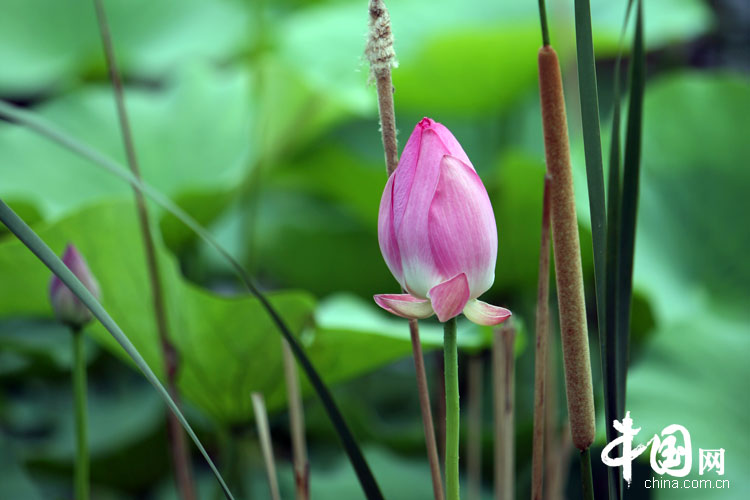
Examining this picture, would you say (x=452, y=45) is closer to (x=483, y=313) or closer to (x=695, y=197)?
(x=695, y=197)

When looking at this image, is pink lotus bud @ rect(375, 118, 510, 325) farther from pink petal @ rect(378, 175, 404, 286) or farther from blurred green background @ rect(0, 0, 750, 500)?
blurred green background @ rect(0, 0, 750, 500)

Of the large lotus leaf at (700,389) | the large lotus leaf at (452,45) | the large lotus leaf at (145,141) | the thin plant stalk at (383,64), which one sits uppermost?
the large lotus leaf at (452,45)

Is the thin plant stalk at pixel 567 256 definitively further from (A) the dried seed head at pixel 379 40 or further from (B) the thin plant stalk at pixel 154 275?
(B) the thin plant stalk at pixel 154 275

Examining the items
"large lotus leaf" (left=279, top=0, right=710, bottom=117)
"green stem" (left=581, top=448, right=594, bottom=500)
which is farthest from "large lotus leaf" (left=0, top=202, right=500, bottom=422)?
"large lotus leaf" (left=279, top=0, right=710, bottom=117)

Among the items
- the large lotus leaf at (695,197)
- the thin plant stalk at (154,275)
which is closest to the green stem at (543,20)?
the thin plant stalk at (154,275)

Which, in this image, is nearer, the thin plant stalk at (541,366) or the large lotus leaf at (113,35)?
the thin plant stalk at (541,366)

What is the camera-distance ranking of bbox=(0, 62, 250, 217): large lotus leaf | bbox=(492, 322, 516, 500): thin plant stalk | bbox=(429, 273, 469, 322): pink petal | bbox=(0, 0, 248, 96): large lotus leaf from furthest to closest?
bbox=(0, 0, 248, 96): large lotus leaf < bbox=(0, 62, 250, 217): large lotus leaf < bbox=(492, 322, 516, 500): thin plant stalk < bbox=(429, 273, 469, 322): pink petal
